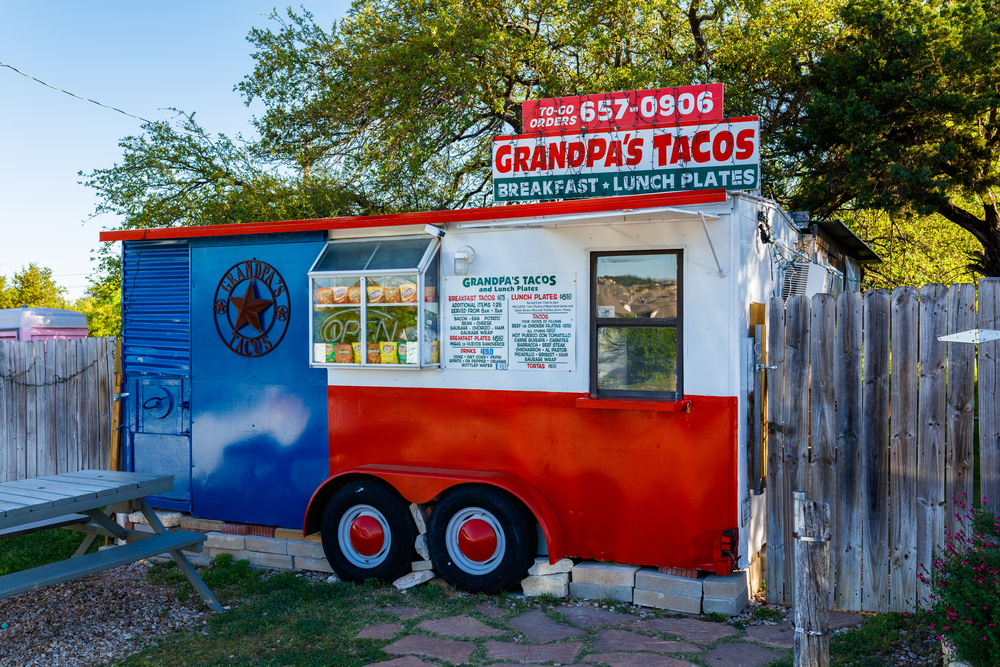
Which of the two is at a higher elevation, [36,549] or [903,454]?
[903,454]

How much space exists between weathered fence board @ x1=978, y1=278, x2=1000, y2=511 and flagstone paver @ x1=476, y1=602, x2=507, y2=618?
323 centimetres

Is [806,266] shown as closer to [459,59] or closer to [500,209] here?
[500,209]

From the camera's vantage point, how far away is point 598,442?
5.45m

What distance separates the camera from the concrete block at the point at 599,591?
5402 millimetres

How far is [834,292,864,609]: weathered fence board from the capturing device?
5117mm

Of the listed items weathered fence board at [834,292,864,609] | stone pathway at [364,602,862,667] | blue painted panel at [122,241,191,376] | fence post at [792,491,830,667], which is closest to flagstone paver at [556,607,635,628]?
stone pathway at [364,602,862,667]

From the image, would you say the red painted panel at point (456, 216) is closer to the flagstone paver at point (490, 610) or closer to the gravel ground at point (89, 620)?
the flagstone paver at point (490, 610)

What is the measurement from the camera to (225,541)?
6.73m

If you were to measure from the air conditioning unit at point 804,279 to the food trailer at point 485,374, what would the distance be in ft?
1.10

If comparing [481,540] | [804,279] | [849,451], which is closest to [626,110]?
[804,279]

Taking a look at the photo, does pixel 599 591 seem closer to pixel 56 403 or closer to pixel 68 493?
pixel 68 493

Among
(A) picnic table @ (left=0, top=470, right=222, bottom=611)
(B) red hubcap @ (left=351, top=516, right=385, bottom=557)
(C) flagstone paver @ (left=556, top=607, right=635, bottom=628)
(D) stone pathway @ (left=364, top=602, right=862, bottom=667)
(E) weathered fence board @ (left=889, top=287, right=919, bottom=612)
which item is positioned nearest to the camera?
(D) stone pathway @ (left=364, top=602, right=862, bottom=667)

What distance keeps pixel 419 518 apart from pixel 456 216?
7.84 feet

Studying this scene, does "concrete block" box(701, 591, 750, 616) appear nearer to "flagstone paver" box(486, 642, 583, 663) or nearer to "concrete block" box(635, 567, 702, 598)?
"concrete block" box(635, 567, 702, 598)
